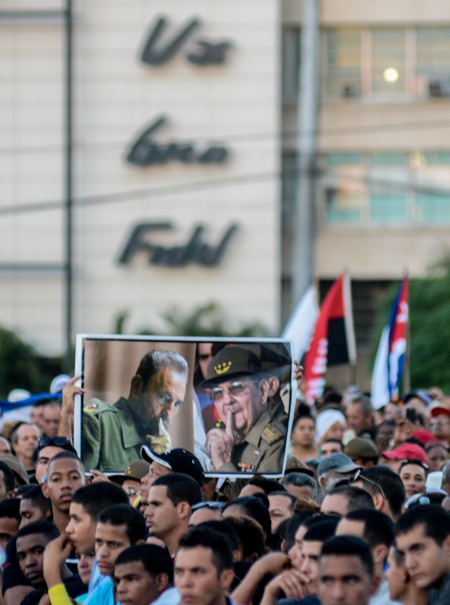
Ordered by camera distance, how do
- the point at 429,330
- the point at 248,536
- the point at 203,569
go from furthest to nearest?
the point at 429,330 → the point at 248,536 → the point at 203,569

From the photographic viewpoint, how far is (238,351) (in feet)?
26.7

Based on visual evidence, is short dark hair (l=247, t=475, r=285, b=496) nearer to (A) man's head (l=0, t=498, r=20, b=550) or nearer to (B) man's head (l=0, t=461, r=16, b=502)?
(A) man's head (l=0, t=498, r=20, b=550)

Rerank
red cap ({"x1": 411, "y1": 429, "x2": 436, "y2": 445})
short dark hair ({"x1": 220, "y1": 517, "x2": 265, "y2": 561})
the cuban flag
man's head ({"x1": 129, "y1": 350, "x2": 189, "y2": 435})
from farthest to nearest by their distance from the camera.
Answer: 1. the cuban flag
2. red cap ({"x1": 411, "y1": 429, "x2": 436, "y2": 445})
3. man's head ({"x1": 129, "y1": 350, "x2": 189, "y2": 435})
4. short dark hair ({"x1": 220, "y1": 517, "x2": 265, "y2": 561})

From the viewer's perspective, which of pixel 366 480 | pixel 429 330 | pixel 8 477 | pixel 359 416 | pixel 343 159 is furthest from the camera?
pixel 343 159

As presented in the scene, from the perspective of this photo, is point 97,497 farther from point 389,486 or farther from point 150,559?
point 389,486

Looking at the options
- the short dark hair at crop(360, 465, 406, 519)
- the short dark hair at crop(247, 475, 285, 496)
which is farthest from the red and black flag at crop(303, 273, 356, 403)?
the short dark hair at crop(360, 465, 406, 519)

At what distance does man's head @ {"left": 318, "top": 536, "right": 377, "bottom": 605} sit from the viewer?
4.43 meters

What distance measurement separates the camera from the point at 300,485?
7840 mm

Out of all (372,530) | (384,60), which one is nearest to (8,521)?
(372,530)

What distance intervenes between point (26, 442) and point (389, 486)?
13.5ft

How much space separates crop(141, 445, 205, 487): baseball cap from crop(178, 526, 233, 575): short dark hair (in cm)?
178

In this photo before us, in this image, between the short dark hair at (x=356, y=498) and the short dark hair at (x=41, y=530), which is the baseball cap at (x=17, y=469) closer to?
the short dark hair at (x=41, y=530)

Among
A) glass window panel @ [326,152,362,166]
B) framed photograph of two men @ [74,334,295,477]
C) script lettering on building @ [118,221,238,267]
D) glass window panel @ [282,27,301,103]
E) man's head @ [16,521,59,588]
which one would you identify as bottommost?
man's head @ [16,521,59,588]

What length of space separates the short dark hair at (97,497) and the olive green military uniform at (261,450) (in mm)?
1551
